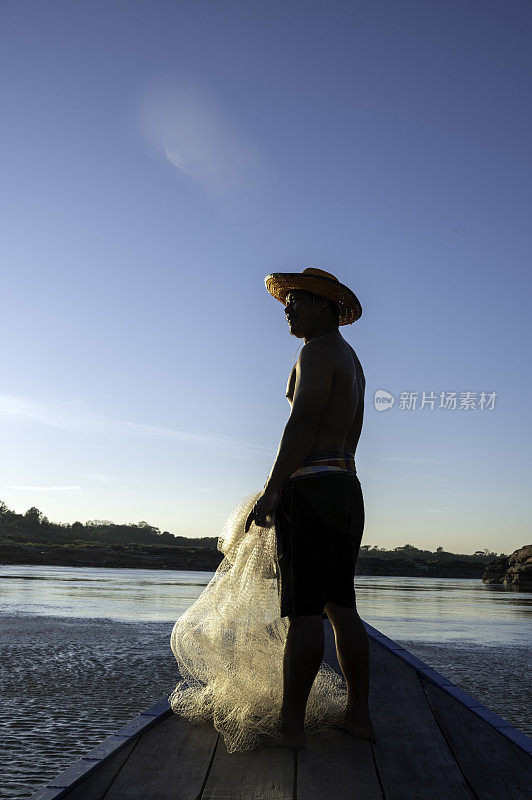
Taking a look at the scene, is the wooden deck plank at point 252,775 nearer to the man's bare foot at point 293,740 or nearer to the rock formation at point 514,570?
the man's bare foot at point 293,740

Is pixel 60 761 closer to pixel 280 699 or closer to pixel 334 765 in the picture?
pixel 280 699

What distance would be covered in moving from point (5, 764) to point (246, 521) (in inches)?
71.6

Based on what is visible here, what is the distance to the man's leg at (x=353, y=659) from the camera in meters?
2.96

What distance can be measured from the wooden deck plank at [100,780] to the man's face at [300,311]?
1948 millimetres

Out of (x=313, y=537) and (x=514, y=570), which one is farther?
(x=514, y=570)

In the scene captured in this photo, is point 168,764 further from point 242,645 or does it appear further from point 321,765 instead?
point 242,645

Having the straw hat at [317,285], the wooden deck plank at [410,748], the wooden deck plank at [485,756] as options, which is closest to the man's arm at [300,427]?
the straw hat at [317,285]

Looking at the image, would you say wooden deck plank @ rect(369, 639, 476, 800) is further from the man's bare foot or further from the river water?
the river water

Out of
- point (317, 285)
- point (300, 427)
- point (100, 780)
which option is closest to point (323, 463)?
point (300, 427)

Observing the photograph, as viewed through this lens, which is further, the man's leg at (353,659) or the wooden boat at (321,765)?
the man's leg at (353,659)

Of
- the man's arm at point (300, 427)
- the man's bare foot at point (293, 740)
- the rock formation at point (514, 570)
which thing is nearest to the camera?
the man's bare foot at point (293, 740)

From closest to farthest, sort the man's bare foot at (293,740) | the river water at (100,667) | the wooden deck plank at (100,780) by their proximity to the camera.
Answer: the wooden deck plank at (100,780) < the man's bare foot at (293,740) < the river water at (100,667)

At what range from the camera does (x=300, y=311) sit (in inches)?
132

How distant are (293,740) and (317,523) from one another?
33.8 inches
